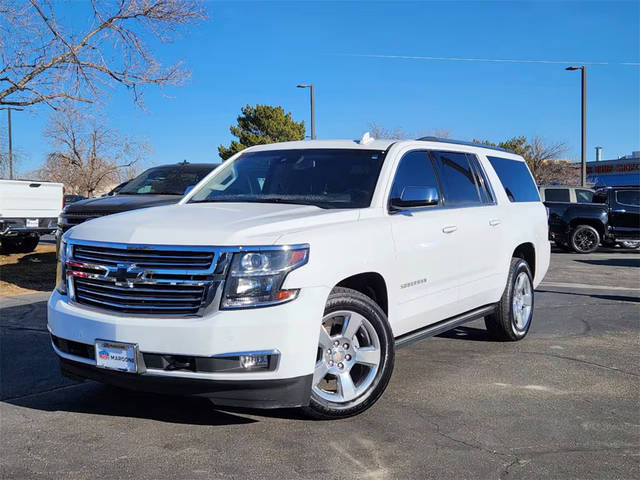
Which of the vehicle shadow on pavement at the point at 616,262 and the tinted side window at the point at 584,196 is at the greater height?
the tinted side window at the point at 584,196

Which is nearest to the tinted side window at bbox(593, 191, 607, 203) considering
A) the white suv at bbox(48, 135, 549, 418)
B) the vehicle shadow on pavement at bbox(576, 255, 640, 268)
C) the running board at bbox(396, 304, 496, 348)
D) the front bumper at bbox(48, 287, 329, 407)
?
the vehicle shadow on pavement at bbox(576, 255, 640, 268)

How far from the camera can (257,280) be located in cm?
369

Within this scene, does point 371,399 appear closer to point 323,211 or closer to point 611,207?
point 323,211

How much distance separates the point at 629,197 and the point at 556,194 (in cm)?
231

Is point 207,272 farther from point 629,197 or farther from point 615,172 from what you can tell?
point 615,172

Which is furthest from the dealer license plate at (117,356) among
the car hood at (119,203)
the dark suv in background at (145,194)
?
the car hood at (119,203)

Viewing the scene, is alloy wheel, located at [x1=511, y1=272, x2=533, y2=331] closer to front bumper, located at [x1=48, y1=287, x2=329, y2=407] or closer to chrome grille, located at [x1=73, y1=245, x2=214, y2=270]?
front bumper, located at [x1=48, y1=287, x2=329, y2=407]

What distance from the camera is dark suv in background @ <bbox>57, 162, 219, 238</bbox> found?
9.27 metres

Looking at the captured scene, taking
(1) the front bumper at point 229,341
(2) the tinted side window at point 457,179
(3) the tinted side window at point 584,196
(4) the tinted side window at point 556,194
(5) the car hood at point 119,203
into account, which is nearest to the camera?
(1) the front bumper at point 229,341

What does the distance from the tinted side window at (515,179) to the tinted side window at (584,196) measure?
1303 centimetres

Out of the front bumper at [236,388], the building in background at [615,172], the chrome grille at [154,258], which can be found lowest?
the front bumper at [236,388]

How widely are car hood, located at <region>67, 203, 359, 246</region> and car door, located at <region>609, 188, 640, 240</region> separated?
15225mm

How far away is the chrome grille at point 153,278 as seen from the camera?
12.1ft

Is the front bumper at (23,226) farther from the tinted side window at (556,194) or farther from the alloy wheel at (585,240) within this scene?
the tinted side window at (556,194)
